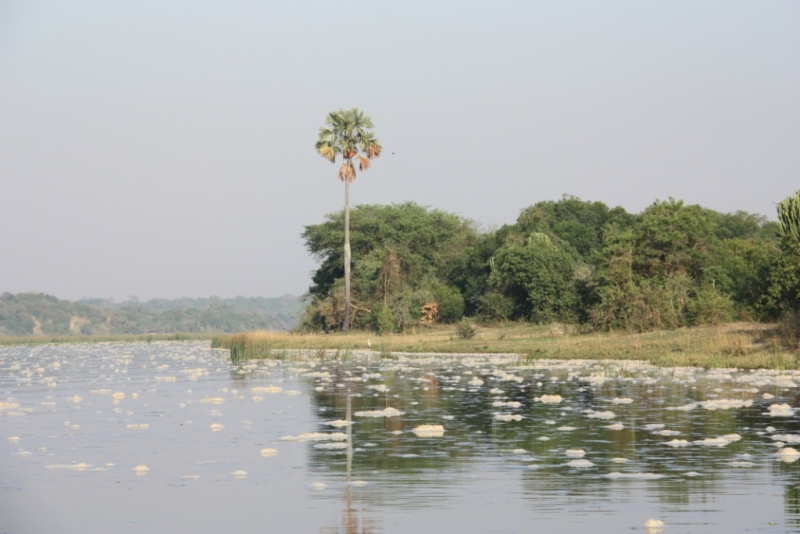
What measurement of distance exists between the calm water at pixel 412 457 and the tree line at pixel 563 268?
13.7 m

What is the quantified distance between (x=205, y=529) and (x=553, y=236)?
48.3 meters

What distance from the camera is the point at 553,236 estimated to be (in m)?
56.1

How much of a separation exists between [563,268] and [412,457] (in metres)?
38.7

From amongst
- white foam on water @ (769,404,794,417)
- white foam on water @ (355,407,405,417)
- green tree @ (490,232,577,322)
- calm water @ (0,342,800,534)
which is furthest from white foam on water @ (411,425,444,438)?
green tree @ (490,232,577,322)

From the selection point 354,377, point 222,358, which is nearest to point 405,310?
point 222,358

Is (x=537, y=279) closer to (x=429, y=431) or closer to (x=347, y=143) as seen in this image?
(x=347, y=143)

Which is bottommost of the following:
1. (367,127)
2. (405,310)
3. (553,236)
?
(405,310)

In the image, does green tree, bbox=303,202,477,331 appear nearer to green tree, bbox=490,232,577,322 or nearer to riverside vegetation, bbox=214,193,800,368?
riverside vegetation, bbox=214,193,800,368

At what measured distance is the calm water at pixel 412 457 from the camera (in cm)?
923

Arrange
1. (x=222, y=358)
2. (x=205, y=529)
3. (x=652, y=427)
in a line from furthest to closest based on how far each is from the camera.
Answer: (x=222, y=358) → (x=652, y=427) → (x=205, y=529)

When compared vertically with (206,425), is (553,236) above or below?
above

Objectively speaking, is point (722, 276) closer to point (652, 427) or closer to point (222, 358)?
point (222, 358)

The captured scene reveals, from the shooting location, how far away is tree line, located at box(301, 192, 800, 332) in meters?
37.1

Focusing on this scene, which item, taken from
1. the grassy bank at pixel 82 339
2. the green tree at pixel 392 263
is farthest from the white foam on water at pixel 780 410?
the grassy bank at pixel 82 339
